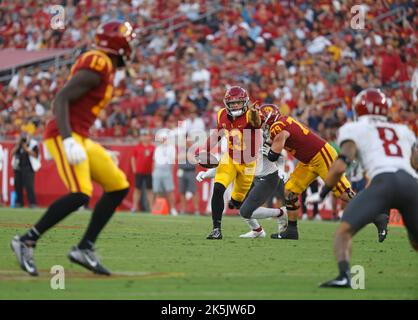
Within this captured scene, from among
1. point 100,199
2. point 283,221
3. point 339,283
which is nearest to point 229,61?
point 283,221

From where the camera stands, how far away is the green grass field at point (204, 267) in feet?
24.1

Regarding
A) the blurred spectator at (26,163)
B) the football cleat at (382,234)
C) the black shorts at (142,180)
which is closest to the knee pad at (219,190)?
the football cleat at (382,234)

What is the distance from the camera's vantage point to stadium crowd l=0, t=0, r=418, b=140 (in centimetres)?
2080

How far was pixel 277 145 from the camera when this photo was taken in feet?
41.1

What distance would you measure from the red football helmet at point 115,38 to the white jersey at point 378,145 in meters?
2.00

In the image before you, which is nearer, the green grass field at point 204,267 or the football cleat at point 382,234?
the green grass field at point 204,267

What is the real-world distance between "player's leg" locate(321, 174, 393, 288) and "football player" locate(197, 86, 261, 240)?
5.19 meters

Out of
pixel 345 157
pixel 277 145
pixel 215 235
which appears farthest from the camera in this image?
pixel 215 235

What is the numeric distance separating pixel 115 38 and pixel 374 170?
2.42 metres

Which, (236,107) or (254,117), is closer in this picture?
(254,117)

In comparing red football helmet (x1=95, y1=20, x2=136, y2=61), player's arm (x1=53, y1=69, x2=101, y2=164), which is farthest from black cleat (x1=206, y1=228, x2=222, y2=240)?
player's arm (x1=53, y1=69, x2=101, y2=164)

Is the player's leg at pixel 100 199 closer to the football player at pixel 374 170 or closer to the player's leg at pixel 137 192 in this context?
the football player at pixel 374 170

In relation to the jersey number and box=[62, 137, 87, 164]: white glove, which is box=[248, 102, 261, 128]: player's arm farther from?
box=[62, 137, 87, 164]: white glove

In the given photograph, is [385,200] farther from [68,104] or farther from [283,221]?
[283,221]
